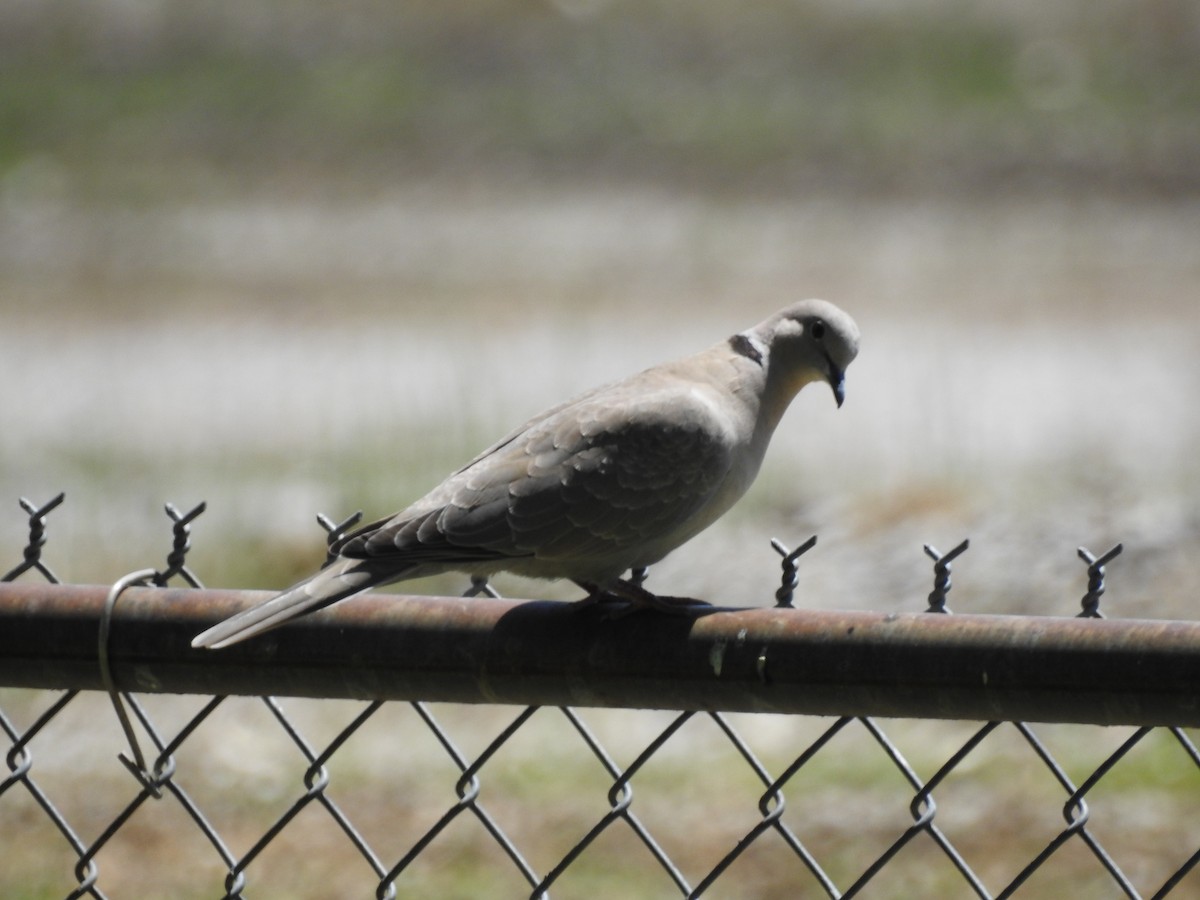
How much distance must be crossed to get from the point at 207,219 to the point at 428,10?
3347 mm

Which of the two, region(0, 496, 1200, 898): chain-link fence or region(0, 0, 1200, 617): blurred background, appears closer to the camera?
region(0, 496, 1200, 898): chain-link fence

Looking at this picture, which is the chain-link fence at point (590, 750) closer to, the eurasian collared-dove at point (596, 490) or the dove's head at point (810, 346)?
the eurasian collared-dove at point (596, 490)

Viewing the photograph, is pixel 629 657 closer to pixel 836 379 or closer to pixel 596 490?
pixel 596 490

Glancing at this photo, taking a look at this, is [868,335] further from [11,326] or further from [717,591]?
[11,326]

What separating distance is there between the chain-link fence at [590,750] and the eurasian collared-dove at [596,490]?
264 mm

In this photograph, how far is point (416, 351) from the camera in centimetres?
816

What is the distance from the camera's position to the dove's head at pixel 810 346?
2.60 m

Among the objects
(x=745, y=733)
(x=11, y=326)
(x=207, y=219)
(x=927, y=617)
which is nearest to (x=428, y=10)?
(x=207, y=219)

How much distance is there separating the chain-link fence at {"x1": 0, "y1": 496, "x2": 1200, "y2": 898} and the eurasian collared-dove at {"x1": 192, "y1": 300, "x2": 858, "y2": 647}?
264mm

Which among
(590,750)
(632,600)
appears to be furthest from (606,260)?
(632,600)

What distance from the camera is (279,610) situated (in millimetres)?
1694

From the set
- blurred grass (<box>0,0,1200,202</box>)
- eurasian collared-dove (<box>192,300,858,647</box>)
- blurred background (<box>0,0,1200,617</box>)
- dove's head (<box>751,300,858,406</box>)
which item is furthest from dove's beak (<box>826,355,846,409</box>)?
blurred grass (<box>0,0,1200,202</box>)

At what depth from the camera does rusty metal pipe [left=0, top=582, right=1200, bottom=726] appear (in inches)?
57.7

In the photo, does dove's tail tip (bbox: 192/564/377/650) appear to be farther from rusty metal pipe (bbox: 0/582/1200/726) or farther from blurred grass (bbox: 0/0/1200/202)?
blurred grass (bbox: 0/0/1200/202)
